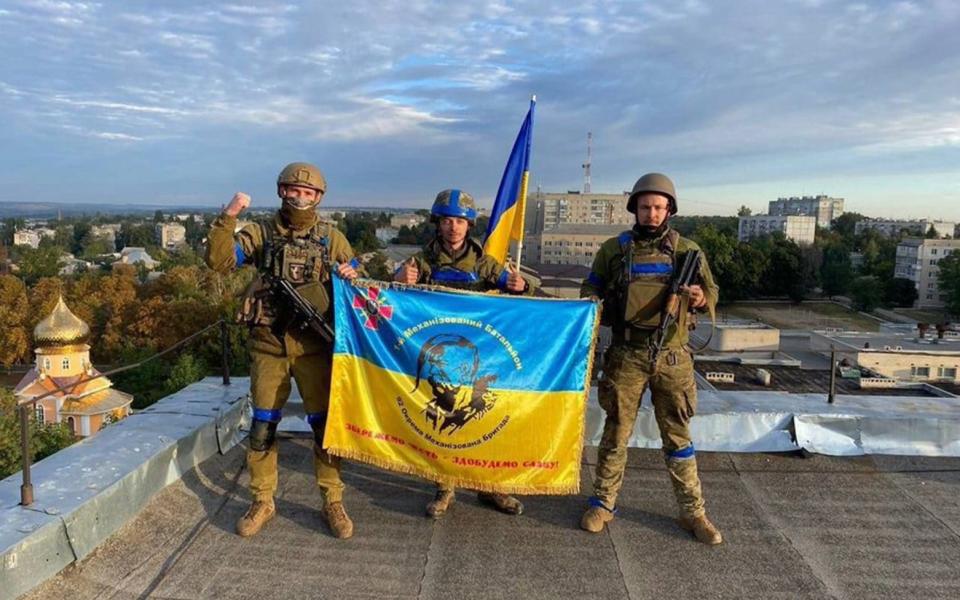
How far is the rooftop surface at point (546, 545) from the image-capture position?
3.85m

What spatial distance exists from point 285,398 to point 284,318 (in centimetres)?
59

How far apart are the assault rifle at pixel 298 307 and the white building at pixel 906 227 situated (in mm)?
138199

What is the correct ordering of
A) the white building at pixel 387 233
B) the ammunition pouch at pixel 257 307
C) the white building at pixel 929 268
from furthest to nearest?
the white building at pixel 387 233 → the white building at pixel 929 268 → the ammunition pouch at pixel 257 307

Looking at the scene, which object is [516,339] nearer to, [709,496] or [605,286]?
[605,286]

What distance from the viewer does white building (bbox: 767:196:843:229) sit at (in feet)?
536

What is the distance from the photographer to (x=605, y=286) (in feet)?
15.6

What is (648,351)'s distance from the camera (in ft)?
14.7

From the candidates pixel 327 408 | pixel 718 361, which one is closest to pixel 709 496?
pixel 327 408

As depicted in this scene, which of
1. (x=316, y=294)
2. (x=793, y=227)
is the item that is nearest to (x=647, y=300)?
(x=316, y=294)

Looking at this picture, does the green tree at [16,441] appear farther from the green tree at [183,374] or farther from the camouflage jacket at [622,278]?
the green tree at [183,374]

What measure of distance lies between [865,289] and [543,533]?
80277 millimetres

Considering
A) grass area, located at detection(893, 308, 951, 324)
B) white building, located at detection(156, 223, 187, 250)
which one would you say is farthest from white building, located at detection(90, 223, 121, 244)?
grass area, located at detection(893, 308, 951, 324)

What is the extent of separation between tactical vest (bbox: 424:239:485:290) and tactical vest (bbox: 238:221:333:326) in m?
0.80

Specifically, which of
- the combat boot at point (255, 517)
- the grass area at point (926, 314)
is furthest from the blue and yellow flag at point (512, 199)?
the grass area at point (926, 314)
